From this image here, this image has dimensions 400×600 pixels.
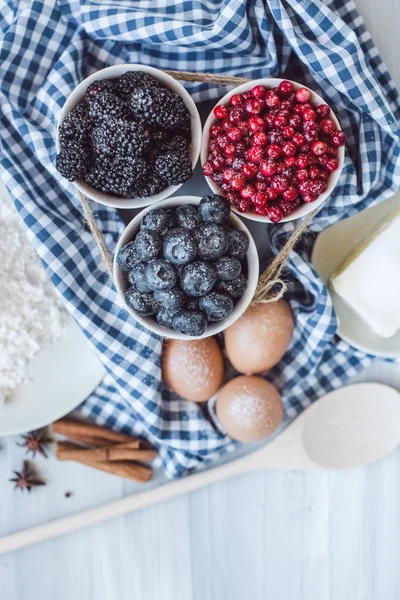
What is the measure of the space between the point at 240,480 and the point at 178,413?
0.22 metres

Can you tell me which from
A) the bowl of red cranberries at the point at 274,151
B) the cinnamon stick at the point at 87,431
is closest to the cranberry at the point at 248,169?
the bowl of red cranberries at the point at 274,151

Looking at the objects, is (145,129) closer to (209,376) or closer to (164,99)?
(164,99)

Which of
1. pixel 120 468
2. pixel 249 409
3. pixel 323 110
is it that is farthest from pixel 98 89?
pixel 120 468

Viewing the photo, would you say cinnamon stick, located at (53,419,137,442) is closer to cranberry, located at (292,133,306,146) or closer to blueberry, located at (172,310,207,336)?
blueberry, located at (172,310,207,336)

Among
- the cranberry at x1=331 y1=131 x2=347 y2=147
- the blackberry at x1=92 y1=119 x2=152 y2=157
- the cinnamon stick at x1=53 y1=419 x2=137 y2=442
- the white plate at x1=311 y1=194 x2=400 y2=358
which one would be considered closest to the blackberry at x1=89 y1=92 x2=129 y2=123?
the blackberry at x1=92 y1=119 x2=152 y2=157

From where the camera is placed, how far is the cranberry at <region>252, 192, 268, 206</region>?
1.02 metres

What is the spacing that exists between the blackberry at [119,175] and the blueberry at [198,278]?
18 cm

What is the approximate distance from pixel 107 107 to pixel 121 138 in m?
0.06

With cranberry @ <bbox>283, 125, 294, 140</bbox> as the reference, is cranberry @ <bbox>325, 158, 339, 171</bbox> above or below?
below

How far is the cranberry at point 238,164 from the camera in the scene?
102 centimetres

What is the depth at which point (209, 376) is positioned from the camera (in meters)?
1.19

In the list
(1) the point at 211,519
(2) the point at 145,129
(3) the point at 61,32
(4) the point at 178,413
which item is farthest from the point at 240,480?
(3) the point at 61,32

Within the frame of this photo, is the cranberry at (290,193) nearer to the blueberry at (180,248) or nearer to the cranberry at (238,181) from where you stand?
the cranberry at (238,181)

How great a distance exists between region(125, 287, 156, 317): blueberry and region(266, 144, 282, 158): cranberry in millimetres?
316
